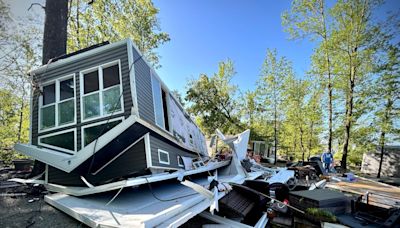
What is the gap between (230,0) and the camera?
37.9ft

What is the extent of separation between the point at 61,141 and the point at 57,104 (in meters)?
1.03

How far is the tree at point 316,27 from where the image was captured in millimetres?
15802

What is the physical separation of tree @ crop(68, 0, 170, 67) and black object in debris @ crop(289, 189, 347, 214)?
50.0 feet

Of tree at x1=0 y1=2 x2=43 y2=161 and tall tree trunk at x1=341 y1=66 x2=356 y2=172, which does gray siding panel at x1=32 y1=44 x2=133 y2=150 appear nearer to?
tree at x1=0 y1=2 x2=43 y2=161

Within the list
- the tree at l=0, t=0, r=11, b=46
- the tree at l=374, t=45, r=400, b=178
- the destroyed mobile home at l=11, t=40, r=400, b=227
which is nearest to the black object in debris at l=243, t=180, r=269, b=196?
the destroyed mobile home at l=11, t=40, r=400, b=227

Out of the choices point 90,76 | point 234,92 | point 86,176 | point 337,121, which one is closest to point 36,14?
point 90,76

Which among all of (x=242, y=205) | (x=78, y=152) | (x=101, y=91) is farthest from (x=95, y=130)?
(x=242, y=205)

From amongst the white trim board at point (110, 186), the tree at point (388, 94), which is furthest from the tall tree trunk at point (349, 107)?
the white trim board at point (110, 186)

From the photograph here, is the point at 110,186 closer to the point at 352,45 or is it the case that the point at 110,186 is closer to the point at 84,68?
the point at 84,68

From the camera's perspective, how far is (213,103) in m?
21.3

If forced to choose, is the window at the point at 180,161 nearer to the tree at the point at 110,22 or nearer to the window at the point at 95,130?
the window at the point at 95,130

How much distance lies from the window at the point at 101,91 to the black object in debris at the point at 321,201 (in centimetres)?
416

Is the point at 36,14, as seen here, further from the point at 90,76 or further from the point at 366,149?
the point at 366,149

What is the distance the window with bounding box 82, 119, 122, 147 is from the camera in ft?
16.0
